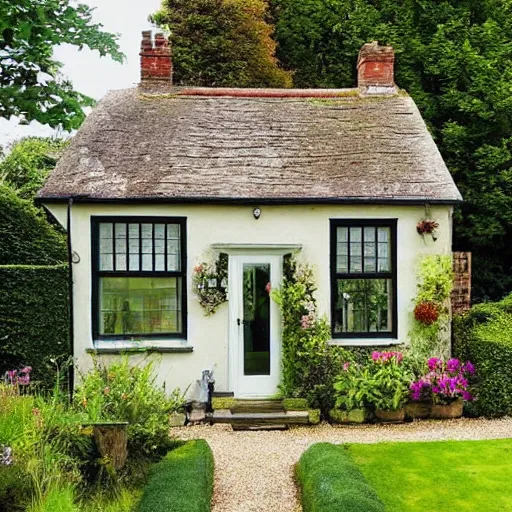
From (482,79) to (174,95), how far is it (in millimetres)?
8172

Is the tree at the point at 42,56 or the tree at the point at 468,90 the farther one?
the tree at the point at 468,90

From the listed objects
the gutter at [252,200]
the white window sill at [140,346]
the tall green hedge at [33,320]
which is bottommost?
the white window sill at [140,346]

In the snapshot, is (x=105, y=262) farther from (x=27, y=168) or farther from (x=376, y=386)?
(x=27, y=168)

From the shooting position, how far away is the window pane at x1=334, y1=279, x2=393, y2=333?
1262 cm

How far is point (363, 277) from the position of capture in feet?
41.2

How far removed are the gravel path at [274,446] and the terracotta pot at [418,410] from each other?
22cm

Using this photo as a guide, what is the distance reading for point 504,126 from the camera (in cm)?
1853

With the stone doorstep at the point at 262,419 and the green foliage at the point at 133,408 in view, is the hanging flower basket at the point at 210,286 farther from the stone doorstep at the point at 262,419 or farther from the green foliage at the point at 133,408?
the green foliage at the point at 133,408

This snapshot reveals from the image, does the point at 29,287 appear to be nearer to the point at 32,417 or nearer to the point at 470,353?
the point at 32,417

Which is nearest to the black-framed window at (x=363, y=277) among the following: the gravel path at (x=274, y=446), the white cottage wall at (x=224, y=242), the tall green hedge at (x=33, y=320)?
the white cottage wall at (x=224, y=242)

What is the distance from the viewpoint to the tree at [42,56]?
633 centimetres

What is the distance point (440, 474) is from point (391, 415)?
284cm

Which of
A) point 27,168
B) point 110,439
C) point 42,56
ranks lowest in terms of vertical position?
point 110,439

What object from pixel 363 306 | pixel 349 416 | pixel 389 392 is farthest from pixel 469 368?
pixel 349 416
